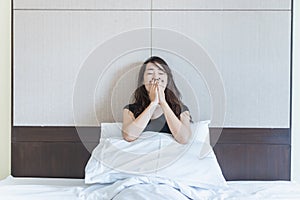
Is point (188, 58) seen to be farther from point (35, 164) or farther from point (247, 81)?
point (35, 164)

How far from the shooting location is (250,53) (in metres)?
2.63

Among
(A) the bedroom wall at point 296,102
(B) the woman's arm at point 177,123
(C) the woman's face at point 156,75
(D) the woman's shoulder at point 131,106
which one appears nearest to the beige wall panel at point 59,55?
(C) the woman's face at point 156,75

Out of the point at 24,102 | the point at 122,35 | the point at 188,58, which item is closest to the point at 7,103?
the point at 24,102

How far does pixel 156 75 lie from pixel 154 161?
0.57 m

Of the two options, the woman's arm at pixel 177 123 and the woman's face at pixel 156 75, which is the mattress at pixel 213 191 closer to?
the woman's arm at pixel 177 123

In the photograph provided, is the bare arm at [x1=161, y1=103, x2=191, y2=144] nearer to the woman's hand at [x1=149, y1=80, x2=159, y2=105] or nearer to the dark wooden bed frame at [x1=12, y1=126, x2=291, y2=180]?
the woman's hand at [x1=149, y1=80, x2=159, y2=105]

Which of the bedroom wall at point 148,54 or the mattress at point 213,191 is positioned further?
the bedroom wall at point 148,54

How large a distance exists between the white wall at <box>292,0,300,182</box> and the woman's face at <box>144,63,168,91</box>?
2.67 ft

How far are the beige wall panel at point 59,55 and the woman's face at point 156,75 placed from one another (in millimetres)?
114

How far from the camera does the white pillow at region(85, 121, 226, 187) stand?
86.4 inches

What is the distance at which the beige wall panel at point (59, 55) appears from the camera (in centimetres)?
266

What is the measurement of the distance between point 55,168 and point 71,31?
836mm

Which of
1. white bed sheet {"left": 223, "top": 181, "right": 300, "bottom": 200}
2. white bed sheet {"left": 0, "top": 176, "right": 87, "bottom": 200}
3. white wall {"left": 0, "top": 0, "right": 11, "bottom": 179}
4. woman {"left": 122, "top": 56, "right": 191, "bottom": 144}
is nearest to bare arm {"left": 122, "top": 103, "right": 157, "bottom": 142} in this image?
woman {"left": 122, "top": 56, "right": 191, "bottom": 144}

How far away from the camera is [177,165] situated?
87.6 inches
